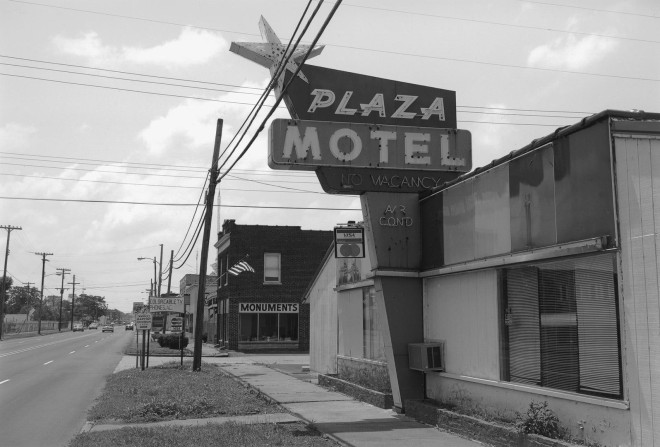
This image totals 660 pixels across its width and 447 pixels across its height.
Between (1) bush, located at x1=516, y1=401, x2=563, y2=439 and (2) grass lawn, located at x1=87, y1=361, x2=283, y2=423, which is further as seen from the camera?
(2) grass lawn, located at x1=87, y1=361, x2=283, y2=423

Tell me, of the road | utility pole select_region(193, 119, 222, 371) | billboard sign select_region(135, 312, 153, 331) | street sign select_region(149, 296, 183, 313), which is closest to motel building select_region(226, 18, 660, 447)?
the road

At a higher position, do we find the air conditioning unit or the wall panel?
the wall panel

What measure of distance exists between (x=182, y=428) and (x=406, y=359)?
177 inches

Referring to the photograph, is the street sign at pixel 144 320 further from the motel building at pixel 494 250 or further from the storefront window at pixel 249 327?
the storefront window at pixel 249 327

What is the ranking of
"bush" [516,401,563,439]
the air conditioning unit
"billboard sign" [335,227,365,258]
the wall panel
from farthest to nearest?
1. "billboard sign" [335,227,365,258]
2. the air conditioning unit
3. the wall panel
4. "bush" [516,401,563,439]

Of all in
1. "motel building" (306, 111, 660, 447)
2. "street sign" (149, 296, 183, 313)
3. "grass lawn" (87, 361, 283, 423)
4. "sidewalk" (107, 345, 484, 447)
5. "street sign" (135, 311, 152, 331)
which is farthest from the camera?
"street sign" (149, 296, 183, 313)

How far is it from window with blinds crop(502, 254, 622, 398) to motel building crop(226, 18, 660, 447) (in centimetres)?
2

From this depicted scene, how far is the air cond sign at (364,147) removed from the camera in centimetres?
1336

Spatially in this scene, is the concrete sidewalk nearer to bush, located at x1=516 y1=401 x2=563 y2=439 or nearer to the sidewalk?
the sidewalk

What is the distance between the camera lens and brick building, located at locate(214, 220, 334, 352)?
43125 millimetres

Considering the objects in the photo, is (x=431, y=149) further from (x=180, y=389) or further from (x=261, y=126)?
(x=180, y=389)

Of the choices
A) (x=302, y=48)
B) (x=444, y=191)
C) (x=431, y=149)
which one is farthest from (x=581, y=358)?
(x=302, y=48)

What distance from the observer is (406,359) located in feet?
42.1

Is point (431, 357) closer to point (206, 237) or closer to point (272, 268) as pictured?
point (206, 237)
